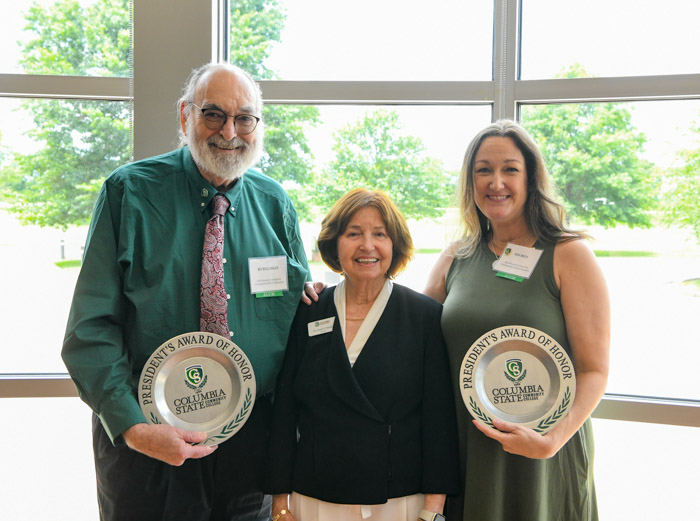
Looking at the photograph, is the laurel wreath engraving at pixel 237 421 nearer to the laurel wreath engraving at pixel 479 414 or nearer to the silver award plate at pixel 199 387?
the silver award plate at pixel 199 387

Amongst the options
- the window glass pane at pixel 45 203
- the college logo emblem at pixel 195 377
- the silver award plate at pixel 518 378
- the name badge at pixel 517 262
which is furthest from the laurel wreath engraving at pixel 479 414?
the window glass pane at pixel 45 203

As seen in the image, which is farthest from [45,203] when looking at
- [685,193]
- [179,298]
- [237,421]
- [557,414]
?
[685,193]

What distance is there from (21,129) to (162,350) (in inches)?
79.8

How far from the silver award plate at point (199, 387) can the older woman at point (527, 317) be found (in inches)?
29.3

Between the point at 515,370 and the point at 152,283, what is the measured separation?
4.17 feet

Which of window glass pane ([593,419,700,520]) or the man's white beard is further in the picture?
window glass pane ([593,419,700,520])

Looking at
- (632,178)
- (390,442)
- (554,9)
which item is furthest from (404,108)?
(390,442)

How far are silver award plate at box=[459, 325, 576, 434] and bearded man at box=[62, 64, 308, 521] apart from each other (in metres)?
0.71

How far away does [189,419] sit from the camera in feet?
5.90

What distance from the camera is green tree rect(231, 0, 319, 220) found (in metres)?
2.98

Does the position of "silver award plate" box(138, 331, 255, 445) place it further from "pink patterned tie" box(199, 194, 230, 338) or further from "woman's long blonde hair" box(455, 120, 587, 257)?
"woman's long blonde hair" box(455, 120, 587, 257)

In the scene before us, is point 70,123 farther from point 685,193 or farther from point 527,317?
point 685,193

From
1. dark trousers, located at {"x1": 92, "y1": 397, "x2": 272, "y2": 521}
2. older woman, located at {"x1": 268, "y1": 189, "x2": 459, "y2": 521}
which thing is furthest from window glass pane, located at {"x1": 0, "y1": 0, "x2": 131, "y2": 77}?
dark trousers, located at {"x1": 92, "y1": 397, "x2": 272, "y2": 521}

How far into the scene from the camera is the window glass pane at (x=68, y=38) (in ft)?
9.75
